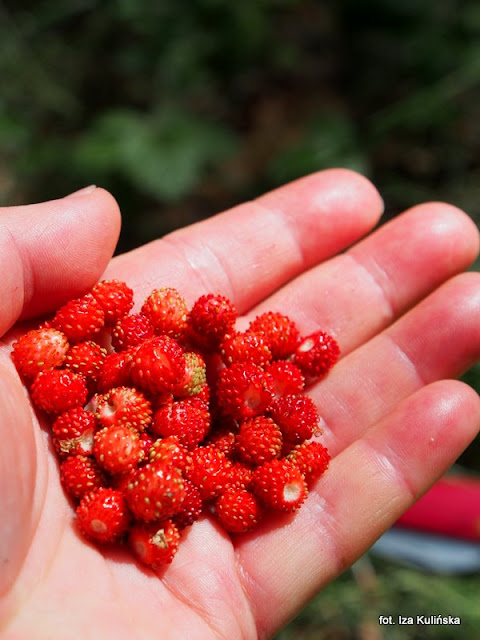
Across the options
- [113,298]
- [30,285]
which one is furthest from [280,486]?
[30,285]

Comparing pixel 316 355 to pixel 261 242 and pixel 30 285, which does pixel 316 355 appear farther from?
pixel 30 285

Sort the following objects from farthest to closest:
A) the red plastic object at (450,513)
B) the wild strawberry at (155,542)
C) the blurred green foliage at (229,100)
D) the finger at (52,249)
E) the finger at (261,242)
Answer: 1. the blurred green foliage at (229,100)
2. the red plastic object at (450,513)
3. the finger at (261,242)
4. the finger at (52,249)
5. the wild strawberry at (155,542)

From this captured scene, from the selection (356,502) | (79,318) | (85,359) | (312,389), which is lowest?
→ (356,502)

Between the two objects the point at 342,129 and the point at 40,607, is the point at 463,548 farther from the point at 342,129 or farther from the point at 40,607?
the point at 342,129

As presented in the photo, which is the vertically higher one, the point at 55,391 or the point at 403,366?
the point at 55,391

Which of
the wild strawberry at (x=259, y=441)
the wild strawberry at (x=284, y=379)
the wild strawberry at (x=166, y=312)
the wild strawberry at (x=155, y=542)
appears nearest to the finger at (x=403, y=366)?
the wild strawberry at (x=284, y=379)

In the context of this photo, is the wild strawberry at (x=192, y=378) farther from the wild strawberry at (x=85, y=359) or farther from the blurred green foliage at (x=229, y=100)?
the blurred green foliage at (x=229, y=100)

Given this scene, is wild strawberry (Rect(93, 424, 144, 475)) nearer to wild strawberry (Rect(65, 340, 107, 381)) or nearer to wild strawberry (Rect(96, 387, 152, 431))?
wild strawberry (Rect(96, 387, 152, 431))
